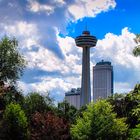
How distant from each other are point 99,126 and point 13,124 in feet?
25.6

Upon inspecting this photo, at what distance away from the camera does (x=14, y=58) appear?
54219 mm

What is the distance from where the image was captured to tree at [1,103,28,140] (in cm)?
4184

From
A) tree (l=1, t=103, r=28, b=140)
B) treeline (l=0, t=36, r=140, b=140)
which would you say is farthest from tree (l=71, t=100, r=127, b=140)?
tree (l=1, t=103, r=28, b=140)

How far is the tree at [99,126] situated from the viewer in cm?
4281

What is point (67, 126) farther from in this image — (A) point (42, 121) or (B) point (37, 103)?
(B) point (37, 103)

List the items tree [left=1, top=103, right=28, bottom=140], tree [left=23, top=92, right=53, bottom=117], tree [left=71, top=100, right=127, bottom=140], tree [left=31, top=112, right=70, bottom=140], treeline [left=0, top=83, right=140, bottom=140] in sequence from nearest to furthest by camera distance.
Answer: tree [left=1, top=103, right=28, bottom=140] < treeline [left=0, top=83, right=140, bottom=140] < tree [left=71, top=100, right=127, bottom=140] < tree [left=31, top=112, right=70, bottom=140] < tree [left=23, top=92, right=53, bottom=117]

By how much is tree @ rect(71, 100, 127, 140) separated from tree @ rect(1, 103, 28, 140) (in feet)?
18.1

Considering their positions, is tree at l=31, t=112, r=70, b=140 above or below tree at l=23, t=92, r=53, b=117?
below

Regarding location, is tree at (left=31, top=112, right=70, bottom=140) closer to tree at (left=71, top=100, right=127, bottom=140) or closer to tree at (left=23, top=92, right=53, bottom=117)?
tree at (left=71, top=100, right=127, bottom=140)

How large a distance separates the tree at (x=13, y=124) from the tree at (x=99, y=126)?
5510mm

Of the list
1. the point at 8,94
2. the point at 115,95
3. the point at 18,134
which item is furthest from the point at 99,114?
the point at 115,95

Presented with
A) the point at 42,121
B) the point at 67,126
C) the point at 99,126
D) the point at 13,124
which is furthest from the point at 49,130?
the point at 99,126

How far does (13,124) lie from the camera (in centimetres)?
4194

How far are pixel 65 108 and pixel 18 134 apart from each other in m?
45.1
